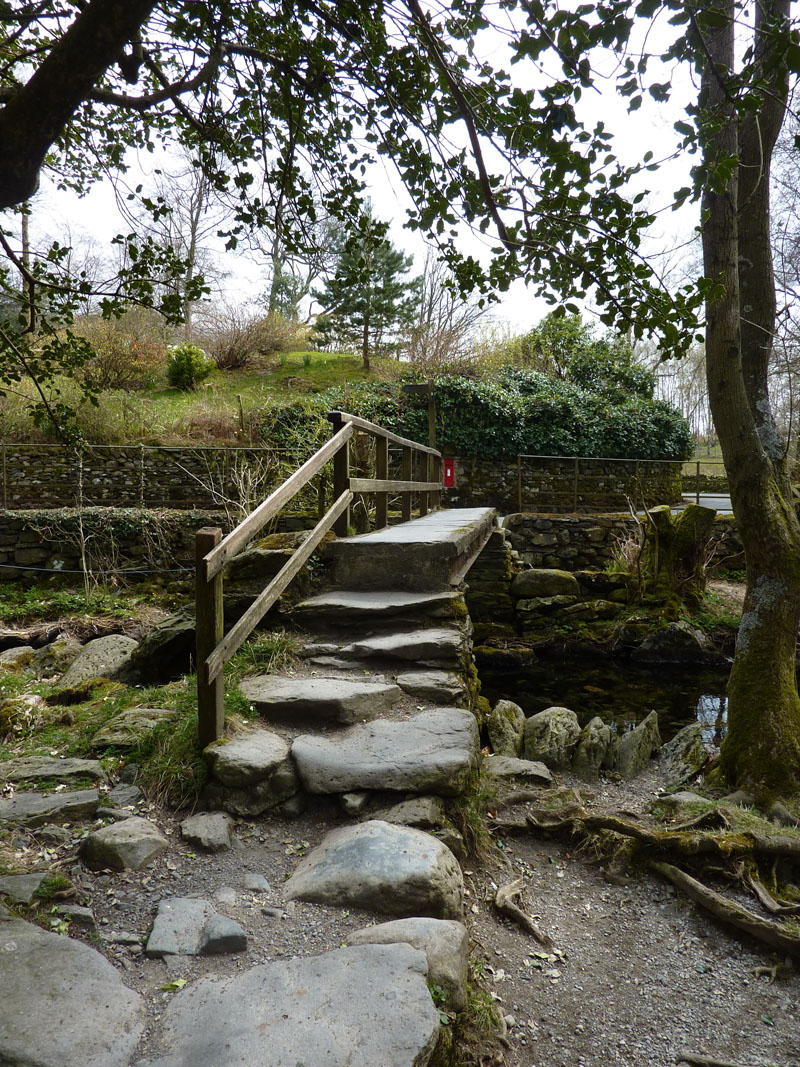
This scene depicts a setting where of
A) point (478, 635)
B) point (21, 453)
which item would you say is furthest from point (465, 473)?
point (21, 453)

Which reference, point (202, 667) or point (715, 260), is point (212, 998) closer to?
point (202, 667)

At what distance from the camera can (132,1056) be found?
157 cm

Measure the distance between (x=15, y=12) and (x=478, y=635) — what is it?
9.76m

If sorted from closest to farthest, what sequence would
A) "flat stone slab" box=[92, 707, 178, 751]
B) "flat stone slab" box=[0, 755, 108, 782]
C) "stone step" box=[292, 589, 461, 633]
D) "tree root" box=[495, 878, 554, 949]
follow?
"tree root" box=[495, 878, 554, 949]
"flat stone slab" box=[0, 755, 108, 782]
"flat stone slab" box=[92, 707, 178, 751]
"stone step" box=[292, 589, 461, 633]

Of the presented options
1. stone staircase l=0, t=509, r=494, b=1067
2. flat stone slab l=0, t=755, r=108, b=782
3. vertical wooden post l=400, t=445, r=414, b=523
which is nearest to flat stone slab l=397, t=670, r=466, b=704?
stone staircase l=0, t=509, r=494, b=1067

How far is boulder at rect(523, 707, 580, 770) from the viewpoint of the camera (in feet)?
18.6

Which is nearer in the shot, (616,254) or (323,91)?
(616,254)

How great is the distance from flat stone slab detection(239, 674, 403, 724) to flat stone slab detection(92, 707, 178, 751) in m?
0.45

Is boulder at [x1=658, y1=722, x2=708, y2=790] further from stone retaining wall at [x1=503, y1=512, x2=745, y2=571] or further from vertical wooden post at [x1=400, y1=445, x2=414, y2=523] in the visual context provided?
stone retaining wall at [x1=503, y1=512, x2=745, y2=571]

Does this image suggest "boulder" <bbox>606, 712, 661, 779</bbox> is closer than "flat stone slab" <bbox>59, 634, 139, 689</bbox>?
Yes

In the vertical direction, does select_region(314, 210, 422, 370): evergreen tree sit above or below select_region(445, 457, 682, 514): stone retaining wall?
above

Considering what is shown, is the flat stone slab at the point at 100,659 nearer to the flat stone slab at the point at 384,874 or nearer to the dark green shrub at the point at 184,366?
the flat stone slab at the point at 384,874

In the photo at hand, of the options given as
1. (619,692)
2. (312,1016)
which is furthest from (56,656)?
(619,692)

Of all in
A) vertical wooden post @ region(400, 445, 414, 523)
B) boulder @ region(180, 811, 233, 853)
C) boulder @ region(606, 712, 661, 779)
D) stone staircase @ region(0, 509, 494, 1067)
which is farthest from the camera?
vertical wooden post @ region(400, 445, 414, 523)
